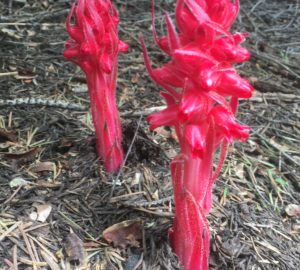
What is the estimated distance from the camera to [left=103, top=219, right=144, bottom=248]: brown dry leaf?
6.48 feet

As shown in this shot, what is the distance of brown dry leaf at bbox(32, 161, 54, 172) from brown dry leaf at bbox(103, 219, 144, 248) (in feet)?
1.66

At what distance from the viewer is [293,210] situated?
7.99 feet

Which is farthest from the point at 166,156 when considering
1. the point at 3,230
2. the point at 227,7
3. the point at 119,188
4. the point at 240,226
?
the point at 227,7

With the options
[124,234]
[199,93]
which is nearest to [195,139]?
[199,93]

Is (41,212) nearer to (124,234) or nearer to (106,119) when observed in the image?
(124,234)

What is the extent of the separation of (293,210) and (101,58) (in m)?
1.12

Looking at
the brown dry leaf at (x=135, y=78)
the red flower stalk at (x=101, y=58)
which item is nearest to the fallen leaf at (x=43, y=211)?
the red flower stalk at (x=101, y=58)

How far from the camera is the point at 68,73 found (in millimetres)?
3293

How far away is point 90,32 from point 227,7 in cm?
66

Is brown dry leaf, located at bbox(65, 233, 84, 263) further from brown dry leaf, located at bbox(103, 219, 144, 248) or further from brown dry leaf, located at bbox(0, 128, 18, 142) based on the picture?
brown dry leaf, located at bbox(0, 128, 18, 142)

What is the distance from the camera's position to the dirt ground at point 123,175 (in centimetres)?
197

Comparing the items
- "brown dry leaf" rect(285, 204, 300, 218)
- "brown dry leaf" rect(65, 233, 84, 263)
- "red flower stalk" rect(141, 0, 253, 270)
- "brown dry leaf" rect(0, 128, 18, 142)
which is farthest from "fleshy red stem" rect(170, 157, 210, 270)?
"brown dry leaf" rect(0, 128, 18, 142)

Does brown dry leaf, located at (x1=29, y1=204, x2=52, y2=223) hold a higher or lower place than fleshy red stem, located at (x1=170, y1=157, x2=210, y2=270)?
lower

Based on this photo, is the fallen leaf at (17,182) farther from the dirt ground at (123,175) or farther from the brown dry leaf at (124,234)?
the brown dry leaf at (124,234)
